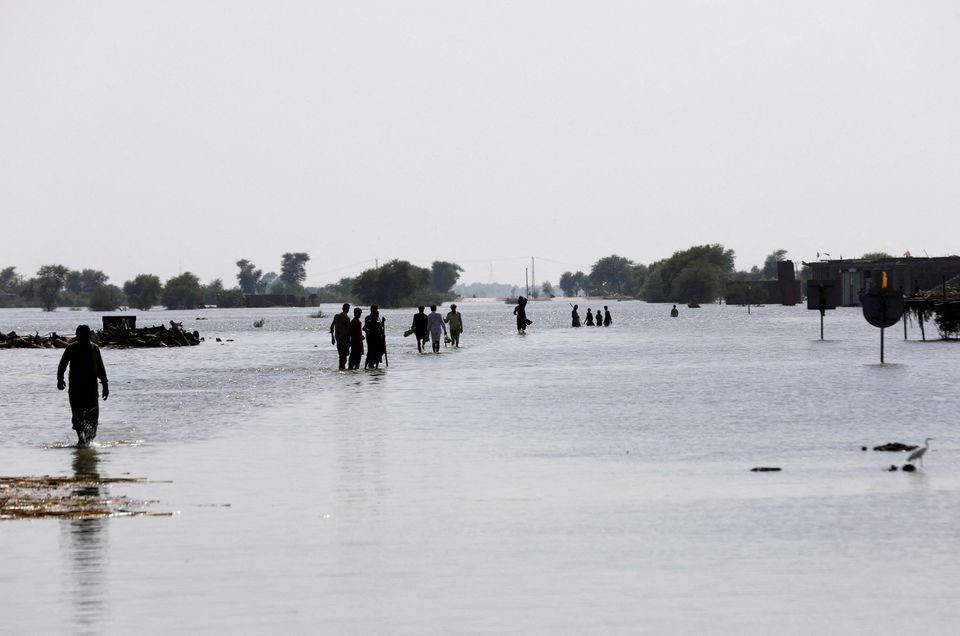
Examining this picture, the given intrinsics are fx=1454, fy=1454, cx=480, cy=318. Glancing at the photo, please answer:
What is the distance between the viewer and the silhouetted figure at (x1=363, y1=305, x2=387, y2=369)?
128 feet

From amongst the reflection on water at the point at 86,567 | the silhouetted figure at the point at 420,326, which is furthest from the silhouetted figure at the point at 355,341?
the reflection on water at the point at 86,567

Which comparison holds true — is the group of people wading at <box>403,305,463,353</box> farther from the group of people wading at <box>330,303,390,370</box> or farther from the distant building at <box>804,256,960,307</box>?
the distant building at <box>804,256,960,307</box>

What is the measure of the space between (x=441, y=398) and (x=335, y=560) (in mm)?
18979

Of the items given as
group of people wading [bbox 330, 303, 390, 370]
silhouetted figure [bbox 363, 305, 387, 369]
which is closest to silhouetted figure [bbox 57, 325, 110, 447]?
silhouetted figure [bbox 363, 305, 387, 369]

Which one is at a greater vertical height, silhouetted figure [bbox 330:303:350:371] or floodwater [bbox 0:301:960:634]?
silhouetted figure [bbox 330:303:350:371]

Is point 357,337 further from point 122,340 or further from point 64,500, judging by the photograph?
point 122,340

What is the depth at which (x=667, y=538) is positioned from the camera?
11.4m

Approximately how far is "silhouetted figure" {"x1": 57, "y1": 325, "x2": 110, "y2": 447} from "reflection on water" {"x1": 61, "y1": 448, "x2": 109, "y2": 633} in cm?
542

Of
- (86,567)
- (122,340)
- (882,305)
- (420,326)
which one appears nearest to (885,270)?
(122,340)

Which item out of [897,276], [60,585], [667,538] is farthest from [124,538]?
[897,276]

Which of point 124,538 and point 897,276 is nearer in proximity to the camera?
point 124,538

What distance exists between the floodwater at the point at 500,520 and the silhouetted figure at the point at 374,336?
9638mm

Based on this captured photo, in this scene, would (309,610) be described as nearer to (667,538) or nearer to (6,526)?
(667,538)

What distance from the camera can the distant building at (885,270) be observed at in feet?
569
